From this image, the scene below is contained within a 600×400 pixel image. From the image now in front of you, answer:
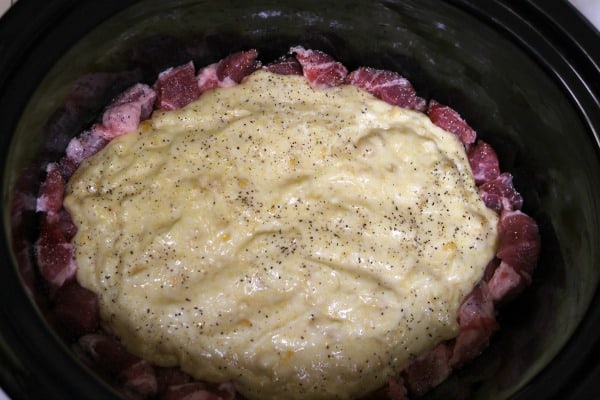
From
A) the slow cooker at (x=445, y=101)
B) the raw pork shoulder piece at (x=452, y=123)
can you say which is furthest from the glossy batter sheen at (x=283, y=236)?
the slow cooker at (x=445, y=101)

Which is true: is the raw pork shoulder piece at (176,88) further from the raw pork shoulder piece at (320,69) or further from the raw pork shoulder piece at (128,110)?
the raw pork shoulder piece at (320,69)

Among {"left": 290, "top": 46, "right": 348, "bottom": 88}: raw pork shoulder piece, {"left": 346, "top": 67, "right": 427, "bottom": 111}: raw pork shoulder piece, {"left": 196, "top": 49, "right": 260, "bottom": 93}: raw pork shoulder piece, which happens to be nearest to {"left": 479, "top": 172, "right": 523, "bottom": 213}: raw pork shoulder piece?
{"left": 346, "top": 67, "right": 427, "bottom": 111}: raw pork shoulder piece

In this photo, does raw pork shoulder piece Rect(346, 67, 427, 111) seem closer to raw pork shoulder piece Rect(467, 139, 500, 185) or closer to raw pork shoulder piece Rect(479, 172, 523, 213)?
raw pork shoulder piece Rect(467, 139, 500, 185)

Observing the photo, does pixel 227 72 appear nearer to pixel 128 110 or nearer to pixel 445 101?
pixel 128 110

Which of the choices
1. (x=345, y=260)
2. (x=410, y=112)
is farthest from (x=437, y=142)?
(x=345, y=260)

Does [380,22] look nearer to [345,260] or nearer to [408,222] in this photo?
[408,222]

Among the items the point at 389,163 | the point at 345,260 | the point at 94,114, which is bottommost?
the point at 94,114
